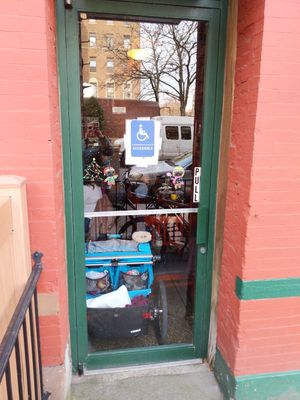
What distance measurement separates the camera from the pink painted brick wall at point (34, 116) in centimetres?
160

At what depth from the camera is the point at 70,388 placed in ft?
7.66

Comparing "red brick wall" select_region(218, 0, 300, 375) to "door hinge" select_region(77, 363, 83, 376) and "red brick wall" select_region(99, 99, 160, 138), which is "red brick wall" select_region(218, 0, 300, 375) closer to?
"red brick wall" select_region(99, 99, 160, 138)

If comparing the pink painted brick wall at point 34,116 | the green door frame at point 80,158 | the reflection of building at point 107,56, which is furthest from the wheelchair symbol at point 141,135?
the pink painted brick wall at point 34,116

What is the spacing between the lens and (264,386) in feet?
7.24

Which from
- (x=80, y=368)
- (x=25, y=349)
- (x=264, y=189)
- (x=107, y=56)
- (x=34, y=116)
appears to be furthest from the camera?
(x=80, y=368)

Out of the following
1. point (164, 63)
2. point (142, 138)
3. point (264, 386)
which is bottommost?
point (264, 386)

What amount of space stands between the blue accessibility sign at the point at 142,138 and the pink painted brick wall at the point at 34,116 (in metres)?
0.54

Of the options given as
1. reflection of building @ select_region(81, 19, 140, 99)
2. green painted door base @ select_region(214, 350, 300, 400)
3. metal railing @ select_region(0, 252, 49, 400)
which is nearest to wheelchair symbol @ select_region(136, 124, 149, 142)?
reflection of building @ select_region(81, 19, 140, 99)

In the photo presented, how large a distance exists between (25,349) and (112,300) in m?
1.09

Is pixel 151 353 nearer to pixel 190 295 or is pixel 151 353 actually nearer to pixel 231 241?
pixel 190 295

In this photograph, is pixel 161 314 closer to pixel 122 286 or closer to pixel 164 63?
pixel 122 286

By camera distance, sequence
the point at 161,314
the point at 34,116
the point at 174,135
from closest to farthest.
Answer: the point at 34,116, the point at 174,135, the point at 161,314

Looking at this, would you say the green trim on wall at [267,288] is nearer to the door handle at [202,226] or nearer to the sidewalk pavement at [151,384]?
the door handle at [202,226]

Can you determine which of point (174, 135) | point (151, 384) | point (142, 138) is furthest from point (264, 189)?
point (151, 384)
